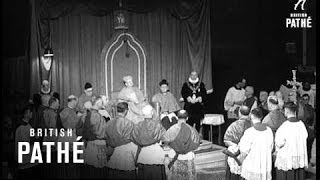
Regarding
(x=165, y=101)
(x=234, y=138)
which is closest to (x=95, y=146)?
(x=165, y=101)

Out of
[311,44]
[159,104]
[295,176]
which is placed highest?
[311,44]

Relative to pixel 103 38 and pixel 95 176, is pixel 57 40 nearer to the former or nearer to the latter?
pixel 103 38

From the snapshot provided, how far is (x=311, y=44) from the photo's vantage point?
6109 millimetres

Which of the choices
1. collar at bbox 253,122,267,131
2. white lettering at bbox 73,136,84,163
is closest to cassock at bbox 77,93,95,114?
white lettering at bbox 73,136,84,163

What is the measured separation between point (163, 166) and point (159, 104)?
0.55m

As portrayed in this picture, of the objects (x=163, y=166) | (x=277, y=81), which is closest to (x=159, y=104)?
(x=163, y=166)

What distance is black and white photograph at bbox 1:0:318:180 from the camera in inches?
240

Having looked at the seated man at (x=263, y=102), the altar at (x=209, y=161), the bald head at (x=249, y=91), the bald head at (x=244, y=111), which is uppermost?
the bald head at (x=249, y=91)

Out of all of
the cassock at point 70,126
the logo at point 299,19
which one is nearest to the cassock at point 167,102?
the cassock at point 70,126

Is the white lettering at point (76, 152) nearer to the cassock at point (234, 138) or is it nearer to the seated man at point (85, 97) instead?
the seated man at point (85, 97)

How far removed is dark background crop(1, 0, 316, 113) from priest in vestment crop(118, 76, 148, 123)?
66 cm

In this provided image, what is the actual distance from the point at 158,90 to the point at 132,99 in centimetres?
26

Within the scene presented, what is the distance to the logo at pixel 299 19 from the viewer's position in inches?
242

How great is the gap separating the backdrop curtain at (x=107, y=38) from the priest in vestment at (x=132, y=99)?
114 millimetres
